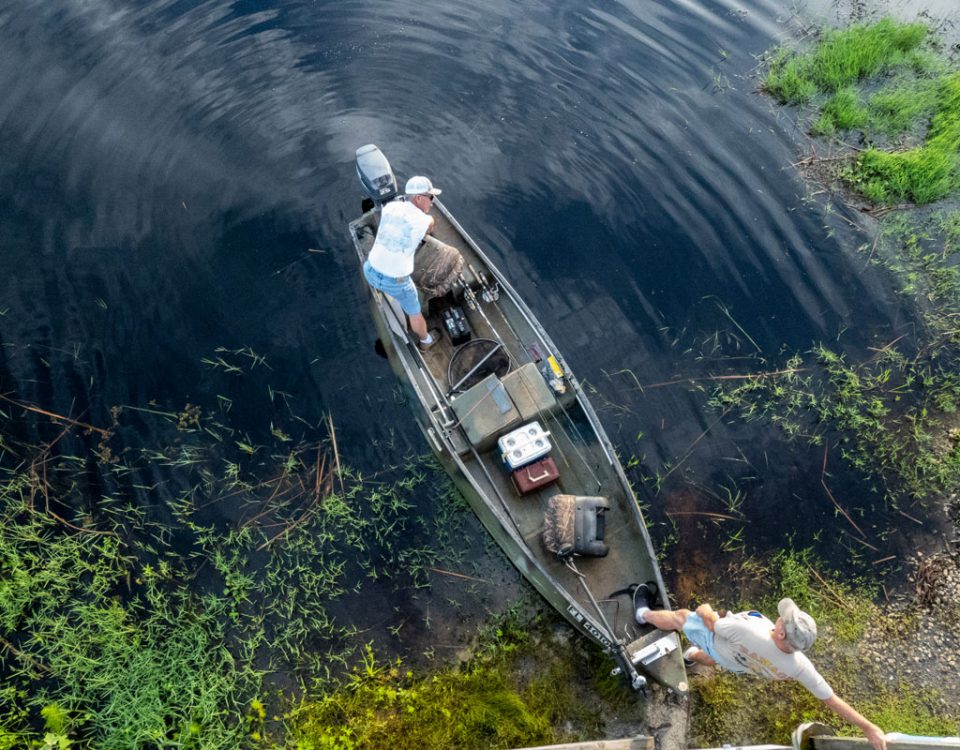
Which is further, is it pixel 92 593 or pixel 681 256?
pixel 681 256

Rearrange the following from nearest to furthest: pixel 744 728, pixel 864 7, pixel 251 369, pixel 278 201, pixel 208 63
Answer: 1. pixel 744 728
2. pixel 251 369
3. pixel 278 201
4. pixel 208 63
5. pixel 864 7

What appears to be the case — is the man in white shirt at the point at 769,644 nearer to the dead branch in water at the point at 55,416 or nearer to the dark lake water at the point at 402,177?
the dark lake water at the point at 402,177

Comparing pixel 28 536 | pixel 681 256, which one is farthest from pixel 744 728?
pixel 28 536

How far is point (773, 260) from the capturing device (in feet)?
36.0

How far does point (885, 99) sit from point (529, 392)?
32.8ft

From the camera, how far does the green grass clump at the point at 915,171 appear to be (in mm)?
11234

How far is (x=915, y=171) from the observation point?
1126 cm

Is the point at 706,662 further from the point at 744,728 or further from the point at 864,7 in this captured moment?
the point at 864,7

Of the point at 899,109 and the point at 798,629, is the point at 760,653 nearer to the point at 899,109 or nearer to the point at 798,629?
the point at 798,629

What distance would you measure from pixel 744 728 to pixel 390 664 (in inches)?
193

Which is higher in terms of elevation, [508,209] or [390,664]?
[508,209]

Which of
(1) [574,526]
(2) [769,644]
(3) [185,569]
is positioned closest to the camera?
(2) [769,644]

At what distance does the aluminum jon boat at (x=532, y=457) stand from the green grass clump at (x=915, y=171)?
7.63 meters

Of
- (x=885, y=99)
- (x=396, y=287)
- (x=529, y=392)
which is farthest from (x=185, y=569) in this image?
(x=885, y=99)
